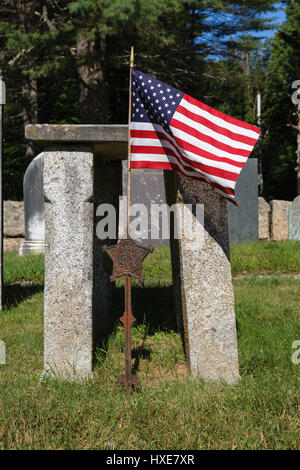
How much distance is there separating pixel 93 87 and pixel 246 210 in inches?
207

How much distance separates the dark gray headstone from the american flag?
6.74 meters

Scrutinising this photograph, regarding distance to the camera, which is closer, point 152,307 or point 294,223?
point 152,307

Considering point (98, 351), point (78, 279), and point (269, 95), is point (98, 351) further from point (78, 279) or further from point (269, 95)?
point (269, 95)

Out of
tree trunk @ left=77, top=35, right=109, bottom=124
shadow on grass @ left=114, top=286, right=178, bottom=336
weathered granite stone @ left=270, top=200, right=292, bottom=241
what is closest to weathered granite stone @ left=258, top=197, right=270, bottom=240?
weathered granite stone @ left=270, top=200, right=292, bottom=241

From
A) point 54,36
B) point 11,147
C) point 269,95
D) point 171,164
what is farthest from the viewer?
point 269,95

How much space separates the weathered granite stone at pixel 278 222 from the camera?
11.5m

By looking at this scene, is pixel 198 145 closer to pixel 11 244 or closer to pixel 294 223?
pixel 294 223

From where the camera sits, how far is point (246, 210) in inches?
397

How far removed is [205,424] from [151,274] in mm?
4742

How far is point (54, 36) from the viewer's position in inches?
416

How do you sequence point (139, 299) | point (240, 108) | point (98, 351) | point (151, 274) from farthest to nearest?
point (240, 108) < point (151, 274) < point (139, 299) < point (98, 351)

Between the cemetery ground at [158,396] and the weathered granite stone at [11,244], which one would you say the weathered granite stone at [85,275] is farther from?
the weathered granite stone at [11,244]

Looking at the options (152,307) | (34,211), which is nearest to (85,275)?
(152,307)
